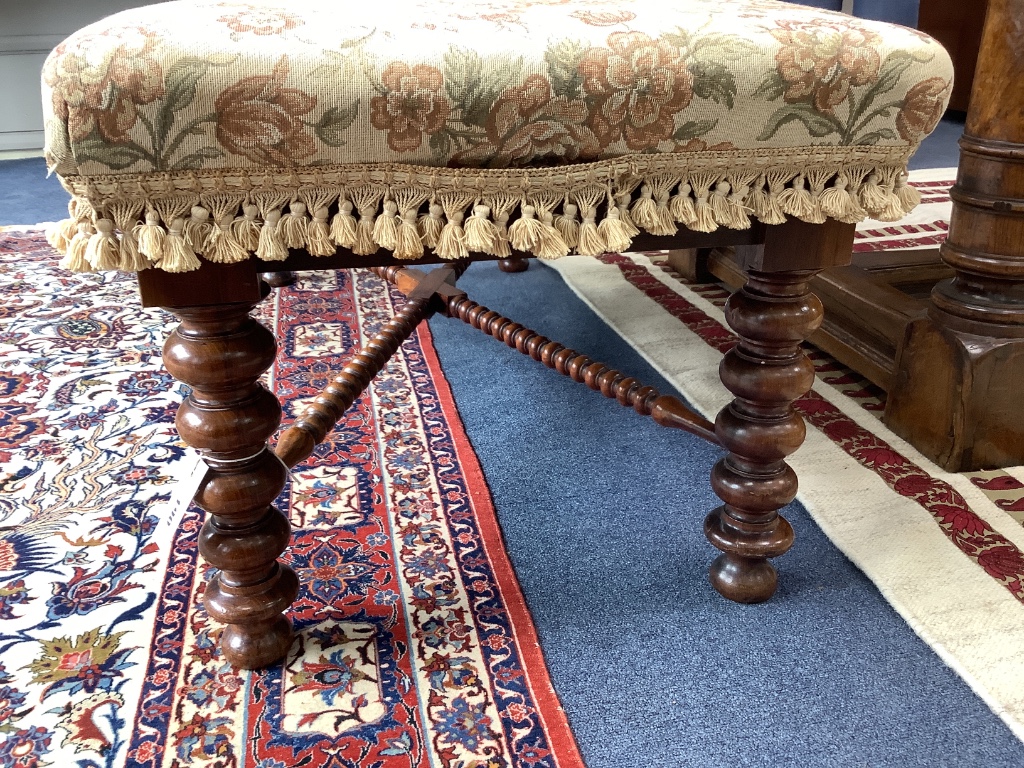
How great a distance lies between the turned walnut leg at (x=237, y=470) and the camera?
64 centimetres

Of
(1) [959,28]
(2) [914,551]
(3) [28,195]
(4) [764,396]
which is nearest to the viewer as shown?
(4) [764,396]

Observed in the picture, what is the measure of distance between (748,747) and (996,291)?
655 mm

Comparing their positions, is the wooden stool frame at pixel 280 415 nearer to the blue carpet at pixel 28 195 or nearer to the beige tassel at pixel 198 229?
the beige tassel at pixel 198 229

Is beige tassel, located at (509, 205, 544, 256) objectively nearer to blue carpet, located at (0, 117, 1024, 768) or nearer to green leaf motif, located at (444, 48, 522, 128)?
green leaf motif, located at (444, 48, 522, 128)

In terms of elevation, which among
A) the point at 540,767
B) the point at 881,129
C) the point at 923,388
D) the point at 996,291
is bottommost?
the point at 540,767

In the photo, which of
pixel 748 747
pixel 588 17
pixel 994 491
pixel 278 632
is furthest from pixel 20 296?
pixel 994 491

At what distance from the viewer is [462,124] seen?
58 cm

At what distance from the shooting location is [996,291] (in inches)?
39.7

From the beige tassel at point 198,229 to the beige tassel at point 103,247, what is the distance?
0.16 ft

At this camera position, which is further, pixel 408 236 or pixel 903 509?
pixel 903 509

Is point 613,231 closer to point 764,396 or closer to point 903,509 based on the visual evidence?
point 764,396

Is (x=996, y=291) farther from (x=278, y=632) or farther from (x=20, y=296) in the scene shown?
(x=20, y=296)

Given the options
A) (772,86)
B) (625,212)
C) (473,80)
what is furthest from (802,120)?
(473,80)

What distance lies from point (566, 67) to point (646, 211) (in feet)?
0.39
